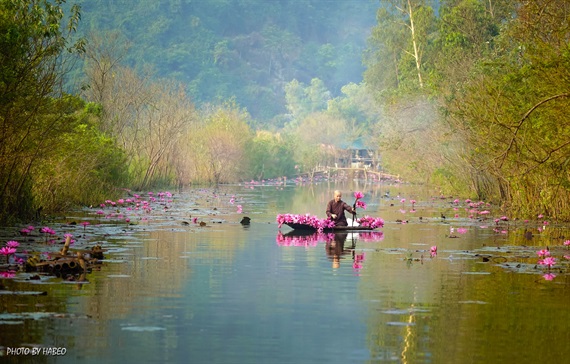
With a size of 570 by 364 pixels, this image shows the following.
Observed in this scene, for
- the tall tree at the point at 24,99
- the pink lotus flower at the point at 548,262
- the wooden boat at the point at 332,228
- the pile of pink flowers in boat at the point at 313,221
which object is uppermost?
the tall tree at the point at 24,99

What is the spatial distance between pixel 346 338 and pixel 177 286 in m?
4.94

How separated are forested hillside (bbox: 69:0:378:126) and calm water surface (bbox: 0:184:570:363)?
102266 mm

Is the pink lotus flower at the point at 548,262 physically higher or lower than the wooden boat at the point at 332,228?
lower

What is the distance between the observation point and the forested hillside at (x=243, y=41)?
13725cm

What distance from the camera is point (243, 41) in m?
156

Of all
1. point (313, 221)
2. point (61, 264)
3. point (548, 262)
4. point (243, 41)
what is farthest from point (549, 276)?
point (243, 41)

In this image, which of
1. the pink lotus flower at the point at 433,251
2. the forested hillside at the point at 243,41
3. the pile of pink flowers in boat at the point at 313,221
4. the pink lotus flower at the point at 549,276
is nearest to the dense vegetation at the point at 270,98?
the forested hillside at the point at 243,41

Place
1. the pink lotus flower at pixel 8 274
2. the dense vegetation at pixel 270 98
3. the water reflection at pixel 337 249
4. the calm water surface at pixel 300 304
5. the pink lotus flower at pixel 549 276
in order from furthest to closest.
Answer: the dense vegetation at pixel 270 98 < the water reflection at pixel 337 249 < the pink lotus flower at pixel 549 276 < the pink lotus flower at pixel 8 274 < the calm water surface at pixel 300 304

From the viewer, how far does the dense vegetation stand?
25781 mm

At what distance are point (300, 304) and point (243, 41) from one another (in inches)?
5589

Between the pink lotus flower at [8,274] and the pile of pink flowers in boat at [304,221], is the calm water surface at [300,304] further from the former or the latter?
the pile of pink flowers in boat at [304,221]

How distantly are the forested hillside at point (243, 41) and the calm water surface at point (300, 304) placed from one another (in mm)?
102266

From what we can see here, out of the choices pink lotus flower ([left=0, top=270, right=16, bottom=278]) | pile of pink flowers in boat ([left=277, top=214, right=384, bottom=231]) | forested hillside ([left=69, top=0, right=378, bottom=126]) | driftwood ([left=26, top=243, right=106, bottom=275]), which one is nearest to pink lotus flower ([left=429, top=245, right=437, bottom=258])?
pile of pink flowers in boat ([left=277, top=214, right=384, bottom=231])

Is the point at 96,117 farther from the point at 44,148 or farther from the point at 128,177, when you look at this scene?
the point at 44,148
